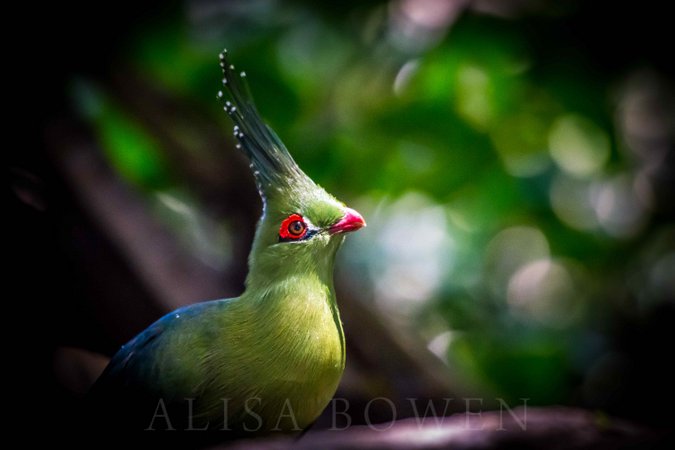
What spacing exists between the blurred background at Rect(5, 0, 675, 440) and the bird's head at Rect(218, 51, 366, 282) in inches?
55.9

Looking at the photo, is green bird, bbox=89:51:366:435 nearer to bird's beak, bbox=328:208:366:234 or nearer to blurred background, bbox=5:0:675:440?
bird's beak, bbox=328:208:366:234

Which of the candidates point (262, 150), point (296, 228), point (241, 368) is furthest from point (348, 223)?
point (241, 368)

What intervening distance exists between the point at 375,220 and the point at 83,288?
7.65ft

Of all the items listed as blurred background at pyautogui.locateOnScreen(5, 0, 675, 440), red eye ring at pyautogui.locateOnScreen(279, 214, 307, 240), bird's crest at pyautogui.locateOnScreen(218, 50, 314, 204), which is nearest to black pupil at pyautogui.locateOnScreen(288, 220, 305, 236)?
red eye ring at pyautogui.locateOnScreen(279, 214, 307, 240)

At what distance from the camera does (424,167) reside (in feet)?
16.1

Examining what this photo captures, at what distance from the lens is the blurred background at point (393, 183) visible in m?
3.93

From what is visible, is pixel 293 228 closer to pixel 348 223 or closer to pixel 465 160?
pixel 348 223

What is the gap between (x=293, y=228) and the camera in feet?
7.40

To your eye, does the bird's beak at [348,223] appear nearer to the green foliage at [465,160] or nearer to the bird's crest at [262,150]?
the bird's crest at [262,150]

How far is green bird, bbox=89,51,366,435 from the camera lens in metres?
2.09

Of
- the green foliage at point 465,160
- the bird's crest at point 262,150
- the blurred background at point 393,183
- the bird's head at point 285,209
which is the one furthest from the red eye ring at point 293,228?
the green foliage at point 465,160

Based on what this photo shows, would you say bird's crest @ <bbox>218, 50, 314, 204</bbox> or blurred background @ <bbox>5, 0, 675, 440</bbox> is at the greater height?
blurred background @ <bbox>5, 0, 675, 440</bbox>

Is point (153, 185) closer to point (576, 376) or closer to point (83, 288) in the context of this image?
point (83, 288)

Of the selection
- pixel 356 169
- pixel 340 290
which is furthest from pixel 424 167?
pixel 340 290
